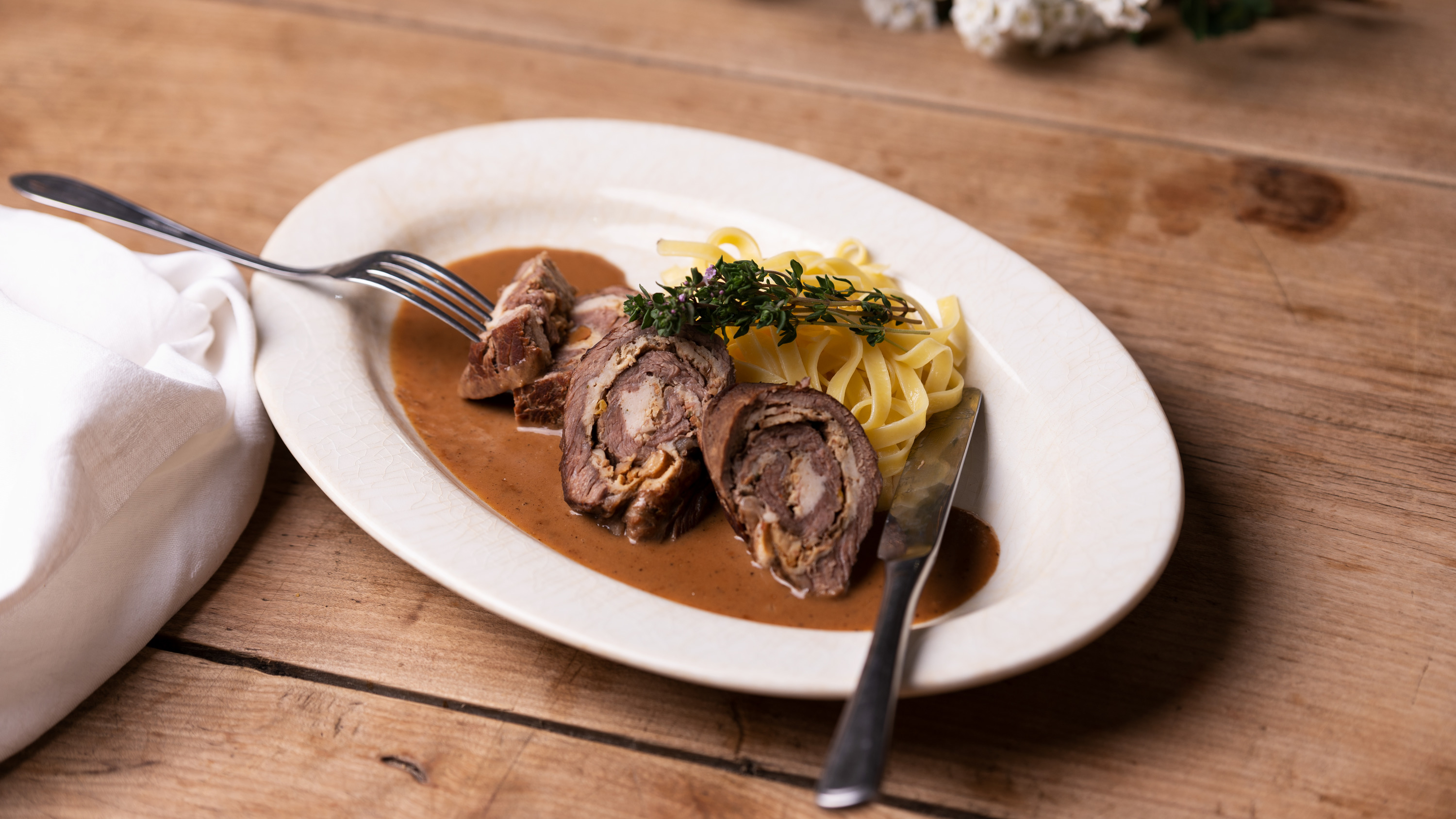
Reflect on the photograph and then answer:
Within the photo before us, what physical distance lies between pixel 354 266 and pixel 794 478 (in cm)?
161

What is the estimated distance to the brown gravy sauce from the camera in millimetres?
2480

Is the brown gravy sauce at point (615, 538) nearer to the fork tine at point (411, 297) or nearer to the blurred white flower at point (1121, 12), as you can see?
the fork tine at point (411, 297)

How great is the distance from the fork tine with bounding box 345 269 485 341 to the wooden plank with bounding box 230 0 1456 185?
2.20 metres

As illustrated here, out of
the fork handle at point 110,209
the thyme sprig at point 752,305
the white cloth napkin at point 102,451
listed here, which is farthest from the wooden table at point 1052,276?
the thyme sprig at point 752,305

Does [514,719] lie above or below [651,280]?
below

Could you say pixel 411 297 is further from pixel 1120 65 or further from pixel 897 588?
pixel 1120 65

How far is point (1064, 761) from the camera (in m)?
2.29

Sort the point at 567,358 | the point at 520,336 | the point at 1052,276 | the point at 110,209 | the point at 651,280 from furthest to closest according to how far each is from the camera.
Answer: the point at 1052,276
the point at 651,280
the point at 110,209
the point at 567,358
the point at 520,336

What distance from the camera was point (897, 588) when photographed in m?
2.23

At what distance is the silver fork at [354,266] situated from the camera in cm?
314

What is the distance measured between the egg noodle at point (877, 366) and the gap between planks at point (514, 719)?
907mm

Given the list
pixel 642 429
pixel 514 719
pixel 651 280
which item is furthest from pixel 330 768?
pixel 651 280

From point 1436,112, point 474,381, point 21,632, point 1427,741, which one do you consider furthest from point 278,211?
point 1436,112

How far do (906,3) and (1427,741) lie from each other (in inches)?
155
